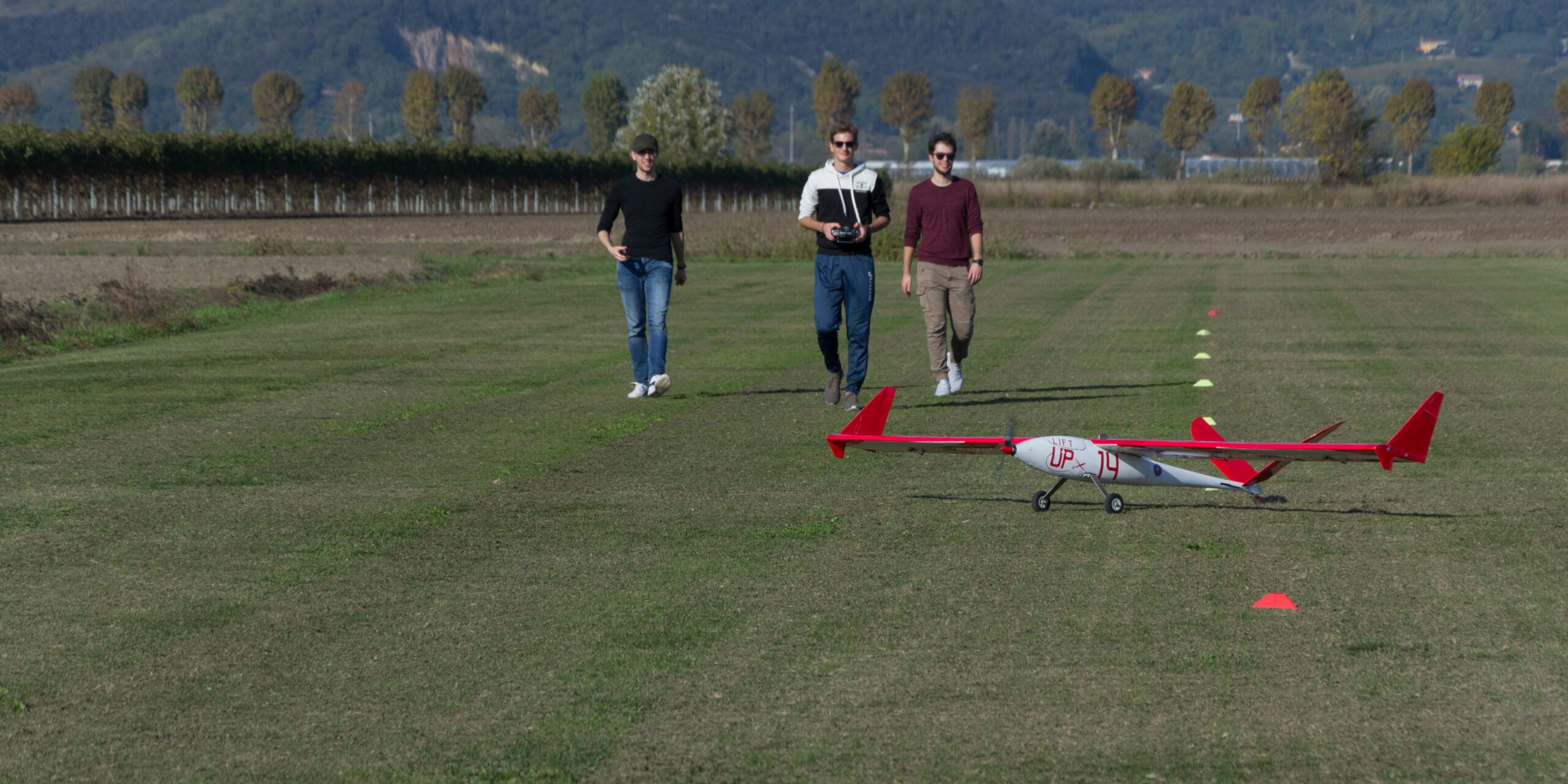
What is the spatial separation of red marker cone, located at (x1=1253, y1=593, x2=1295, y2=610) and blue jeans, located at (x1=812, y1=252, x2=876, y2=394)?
5.84 meters

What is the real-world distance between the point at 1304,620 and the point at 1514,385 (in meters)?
8.47

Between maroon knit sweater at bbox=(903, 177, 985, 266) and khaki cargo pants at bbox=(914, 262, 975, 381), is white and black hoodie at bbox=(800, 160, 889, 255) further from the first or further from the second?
khaki cargo pants at bbox=(914, 262, 975, 381)

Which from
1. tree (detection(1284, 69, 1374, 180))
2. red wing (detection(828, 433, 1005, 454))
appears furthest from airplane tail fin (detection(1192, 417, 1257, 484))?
tree (detection(1284, 69, 1374, 180))

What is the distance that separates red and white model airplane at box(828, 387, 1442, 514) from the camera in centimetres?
676

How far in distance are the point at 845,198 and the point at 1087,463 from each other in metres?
4.49

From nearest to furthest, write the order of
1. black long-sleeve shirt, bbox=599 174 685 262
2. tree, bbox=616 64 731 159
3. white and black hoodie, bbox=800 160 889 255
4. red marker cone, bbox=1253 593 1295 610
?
red marker cone, bbox=1253 593 1295 610
white and black hoodie, bbox=800 160 889 255
black long-sleeve shirt, bbox=599 174 685 262
tree, bbox=616 64 731 159

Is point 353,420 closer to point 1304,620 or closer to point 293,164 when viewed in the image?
point 1304,620

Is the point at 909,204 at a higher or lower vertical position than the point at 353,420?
higher

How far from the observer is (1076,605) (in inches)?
227

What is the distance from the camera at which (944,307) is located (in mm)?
12281

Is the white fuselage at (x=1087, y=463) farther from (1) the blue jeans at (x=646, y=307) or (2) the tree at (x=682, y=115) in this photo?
(2) the tree at (x=682, y=115)

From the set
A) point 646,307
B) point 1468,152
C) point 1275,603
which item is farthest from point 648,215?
point 1468,152

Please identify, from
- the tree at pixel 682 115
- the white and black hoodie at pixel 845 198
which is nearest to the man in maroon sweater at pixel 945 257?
the white and black hoodie at pixel 845 198

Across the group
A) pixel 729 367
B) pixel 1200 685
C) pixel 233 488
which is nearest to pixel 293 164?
pixel 729 367
